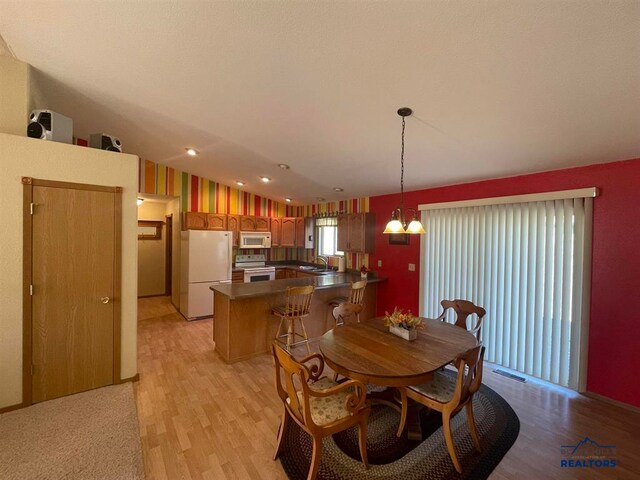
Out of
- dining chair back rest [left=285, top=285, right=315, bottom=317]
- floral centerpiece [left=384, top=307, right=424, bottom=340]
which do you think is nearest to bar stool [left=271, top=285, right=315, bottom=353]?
dining chair back rest [left=285, top=285, right=315, bottom=317]

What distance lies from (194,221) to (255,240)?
4.21 feet

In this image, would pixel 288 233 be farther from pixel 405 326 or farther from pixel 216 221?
pixel 405 326

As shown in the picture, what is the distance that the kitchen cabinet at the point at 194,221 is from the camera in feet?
17.2

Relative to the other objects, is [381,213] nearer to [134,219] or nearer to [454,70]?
[454,70]

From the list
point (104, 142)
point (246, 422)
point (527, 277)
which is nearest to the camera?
point (246, 422)

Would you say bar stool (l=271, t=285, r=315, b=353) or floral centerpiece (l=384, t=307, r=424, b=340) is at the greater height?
floral centerpiece (l=384, t=307, r=424, b=340)

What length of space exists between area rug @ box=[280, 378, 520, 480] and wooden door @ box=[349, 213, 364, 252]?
2864mm

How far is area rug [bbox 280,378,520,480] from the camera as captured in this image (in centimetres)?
177

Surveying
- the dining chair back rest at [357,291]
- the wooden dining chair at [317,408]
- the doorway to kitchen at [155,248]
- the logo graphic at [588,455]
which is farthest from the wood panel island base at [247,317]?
the doorway to kitchen at [155,248]

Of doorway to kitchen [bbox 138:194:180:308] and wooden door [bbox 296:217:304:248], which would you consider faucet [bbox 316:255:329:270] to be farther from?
doorway to kitchen [bbox 138:194:180:308]

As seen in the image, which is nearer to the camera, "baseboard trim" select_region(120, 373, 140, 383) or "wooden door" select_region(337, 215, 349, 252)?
"baseboard trim" select_region(120, 373, 140, 383)

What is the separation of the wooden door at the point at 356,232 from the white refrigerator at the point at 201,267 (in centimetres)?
235

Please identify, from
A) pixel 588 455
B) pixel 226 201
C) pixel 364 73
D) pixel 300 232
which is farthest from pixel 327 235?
pixel 588 455

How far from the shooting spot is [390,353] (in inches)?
79.1
